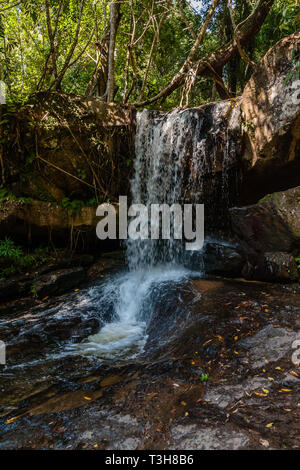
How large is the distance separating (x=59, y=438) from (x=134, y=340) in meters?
2.04

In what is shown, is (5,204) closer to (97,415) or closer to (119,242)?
(119,242)

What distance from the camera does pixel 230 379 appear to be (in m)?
2.49

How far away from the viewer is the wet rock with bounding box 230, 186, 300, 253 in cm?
514

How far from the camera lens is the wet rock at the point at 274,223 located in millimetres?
5141

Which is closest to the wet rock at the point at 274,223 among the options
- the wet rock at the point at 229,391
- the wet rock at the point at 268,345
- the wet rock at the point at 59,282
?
the wet rock at the point at 268,345

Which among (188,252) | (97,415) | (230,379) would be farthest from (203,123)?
(97,415)

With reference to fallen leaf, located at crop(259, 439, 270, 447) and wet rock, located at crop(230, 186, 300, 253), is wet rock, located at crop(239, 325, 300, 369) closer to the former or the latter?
fallen leaf, located at crop(259, 439, 270, 447)

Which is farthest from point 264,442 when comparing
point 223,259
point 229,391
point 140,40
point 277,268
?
point 140,40

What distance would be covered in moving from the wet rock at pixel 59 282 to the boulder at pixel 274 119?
402 centimetres

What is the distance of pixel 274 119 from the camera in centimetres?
514

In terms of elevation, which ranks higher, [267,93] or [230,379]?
[267,93]

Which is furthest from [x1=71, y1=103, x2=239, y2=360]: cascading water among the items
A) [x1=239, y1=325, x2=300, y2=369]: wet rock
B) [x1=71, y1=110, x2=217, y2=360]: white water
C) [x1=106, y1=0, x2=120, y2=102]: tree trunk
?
[x1=239, y1=325, x2=300, y2=369]: wet rock

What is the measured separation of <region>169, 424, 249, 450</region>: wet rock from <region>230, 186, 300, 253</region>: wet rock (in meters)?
3.98

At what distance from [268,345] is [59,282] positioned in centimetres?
401
